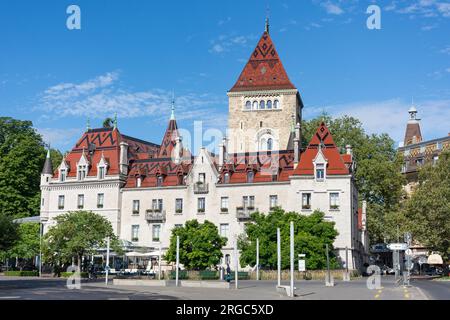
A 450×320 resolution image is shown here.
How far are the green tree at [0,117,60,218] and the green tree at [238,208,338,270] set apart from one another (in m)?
38.0

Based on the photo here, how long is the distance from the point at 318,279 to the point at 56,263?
2607 centimetres

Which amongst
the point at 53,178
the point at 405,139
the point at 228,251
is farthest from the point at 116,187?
the point at 405,139

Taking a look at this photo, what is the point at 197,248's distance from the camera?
213ft

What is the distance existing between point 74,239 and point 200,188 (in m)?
19.1

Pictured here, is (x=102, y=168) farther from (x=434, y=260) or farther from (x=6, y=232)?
(x=434, y=260)

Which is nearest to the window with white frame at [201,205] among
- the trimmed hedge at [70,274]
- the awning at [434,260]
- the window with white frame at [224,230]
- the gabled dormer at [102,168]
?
the window with white frame at [224,230]

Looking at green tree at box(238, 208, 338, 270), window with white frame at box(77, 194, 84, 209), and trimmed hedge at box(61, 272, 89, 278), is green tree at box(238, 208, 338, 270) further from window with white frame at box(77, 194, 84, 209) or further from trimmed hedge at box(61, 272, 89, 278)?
window with white frame at box(77, 194, 84, 209)

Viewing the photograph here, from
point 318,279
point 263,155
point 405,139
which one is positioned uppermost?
point 405,139

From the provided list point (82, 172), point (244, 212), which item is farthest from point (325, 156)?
point (82, 172)

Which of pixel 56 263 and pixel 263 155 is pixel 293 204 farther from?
pixel 56 263

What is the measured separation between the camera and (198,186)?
7594 cm

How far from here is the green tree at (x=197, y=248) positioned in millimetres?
64625

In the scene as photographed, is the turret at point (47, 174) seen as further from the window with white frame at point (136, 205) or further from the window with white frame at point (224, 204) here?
the window with white frame at point (224, 204)

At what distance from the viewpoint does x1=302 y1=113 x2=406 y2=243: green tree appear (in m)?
85.6
